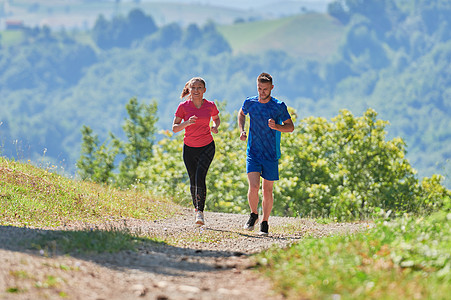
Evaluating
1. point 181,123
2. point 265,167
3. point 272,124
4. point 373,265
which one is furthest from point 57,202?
point 373,265

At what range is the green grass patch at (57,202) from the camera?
349 inches

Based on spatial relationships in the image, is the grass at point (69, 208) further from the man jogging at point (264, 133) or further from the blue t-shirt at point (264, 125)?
the blue t-shirt at point (264, 125)

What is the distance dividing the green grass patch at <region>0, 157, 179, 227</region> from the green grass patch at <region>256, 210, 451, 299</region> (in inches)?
185

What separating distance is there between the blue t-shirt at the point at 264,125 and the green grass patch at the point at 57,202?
310 centimetres

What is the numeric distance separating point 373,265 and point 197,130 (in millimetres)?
4752

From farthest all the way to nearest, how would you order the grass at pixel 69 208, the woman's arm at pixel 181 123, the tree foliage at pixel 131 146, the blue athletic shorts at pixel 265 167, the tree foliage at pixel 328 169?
the tree foliage at pixel 131 146, the tree foliage at pixel 328 169, the woman's arm at pixel 181 123, the blue athletic shorts at pixel 265 167, the grass at pixel 69 208

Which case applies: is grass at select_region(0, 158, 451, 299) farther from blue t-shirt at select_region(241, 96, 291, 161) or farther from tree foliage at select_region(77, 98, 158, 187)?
tree foliage at select_region(77, 98, 158, 187)

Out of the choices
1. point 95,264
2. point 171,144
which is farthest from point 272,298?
point 171,144

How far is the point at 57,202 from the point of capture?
9867mm

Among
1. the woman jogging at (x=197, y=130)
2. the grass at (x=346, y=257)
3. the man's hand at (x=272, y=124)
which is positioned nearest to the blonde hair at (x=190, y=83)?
the woman jogging at (x=197, y=130)

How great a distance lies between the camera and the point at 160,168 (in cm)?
2616

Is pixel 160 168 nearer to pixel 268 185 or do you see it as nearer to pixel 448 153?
pixel 268 185

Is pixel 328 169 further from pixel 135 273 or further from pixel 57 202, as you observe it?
pixel 135 273

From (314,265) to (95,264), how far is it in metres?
2.05
